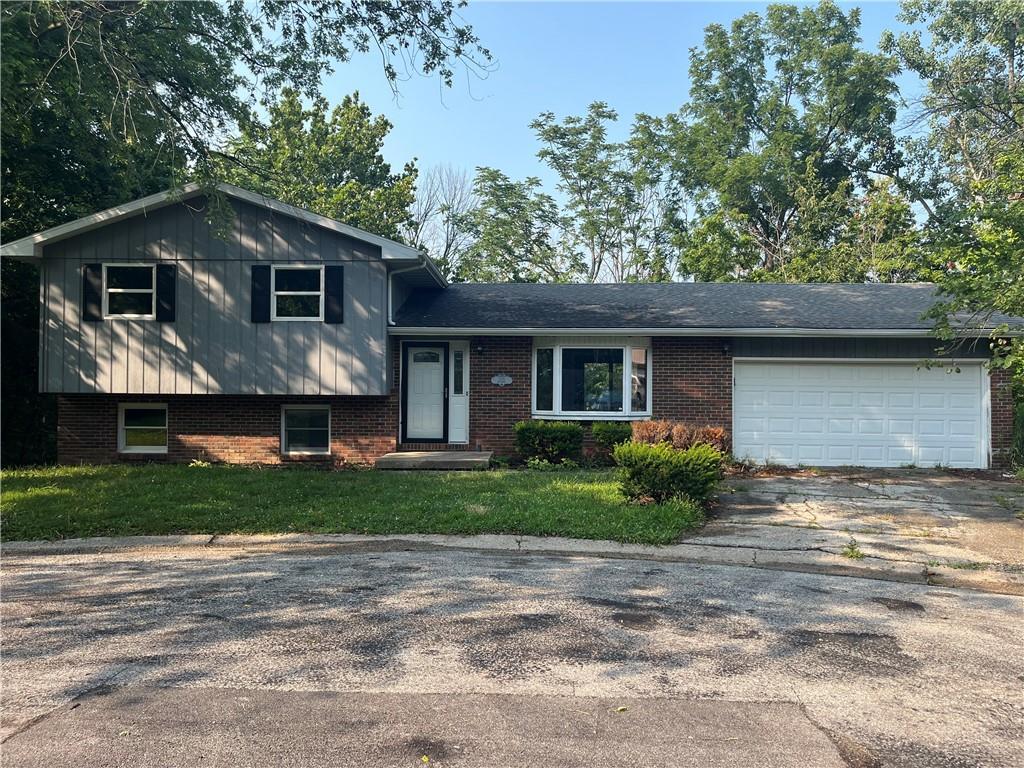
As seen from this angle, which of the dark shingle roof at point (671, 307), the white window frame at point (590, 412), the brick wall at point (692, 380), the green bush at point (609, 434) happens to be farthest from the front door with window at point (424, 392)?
the brick wall at point (692, 380)

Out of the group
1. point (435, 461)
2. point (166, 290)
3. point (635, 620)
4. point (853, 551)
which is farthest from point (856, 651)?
point (166, 290)

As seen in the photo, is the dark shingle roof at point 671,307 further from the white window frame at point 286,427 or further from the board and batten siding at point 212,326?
A: the white window frame at point 286,427

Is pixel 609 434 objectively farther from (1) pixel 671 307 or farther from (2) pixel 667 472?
(2) pixel 667 472

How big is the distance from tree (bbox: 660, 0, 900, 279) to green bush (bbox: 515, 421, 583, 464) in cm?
1710

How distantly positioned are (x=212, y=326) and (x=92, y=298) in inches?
94.2

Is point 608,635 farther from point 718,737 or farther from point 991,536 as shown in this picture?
point 991,536

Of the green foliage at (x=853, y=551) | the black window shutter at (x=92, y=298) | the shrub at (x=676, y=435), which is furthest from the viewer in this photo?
the black window shutter at (x=92, y=298)

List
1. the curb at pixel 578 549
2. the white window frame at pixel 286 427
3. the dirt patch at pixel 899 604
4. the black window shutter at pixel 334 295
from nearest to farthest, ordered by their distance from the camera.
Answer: the dirt patch at pixel 899 604 → the curb at pixel 578 549 → the black window shutter at pixel 334 295 → the white window frame at pixel 286 427

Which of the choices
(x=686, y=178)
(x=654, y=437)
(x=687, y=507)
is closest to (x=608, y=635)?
(x=687, y=507)

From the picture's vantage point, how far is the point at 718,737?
3555 millimetres

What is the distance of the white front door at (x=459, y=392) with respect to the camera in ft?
48.2

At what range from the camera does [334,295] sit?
13789 mm

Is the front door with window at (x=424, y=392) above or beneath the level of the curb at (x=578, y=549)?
above

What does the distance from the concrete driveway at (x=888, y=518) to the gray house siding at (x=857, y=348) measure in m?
2.30
